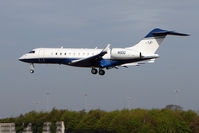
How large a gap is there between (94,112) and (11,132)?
14729mm

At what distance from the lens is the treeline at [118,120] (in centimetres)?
8406

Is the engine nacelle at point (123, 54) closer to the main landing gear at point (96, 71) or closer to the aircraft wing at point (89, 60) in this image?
the aircraft wing at point (89, 60)

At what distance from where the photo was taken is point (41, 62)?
60719 mm

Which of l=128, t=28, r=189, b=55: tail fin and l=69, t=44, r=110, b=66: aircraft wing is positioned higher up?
l=128, t=28, r=189, b=55: tail fin

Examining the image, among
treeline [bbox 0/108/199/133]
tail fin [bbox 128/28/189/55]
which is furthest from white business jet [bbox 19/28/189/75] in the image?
treeline [bbox 0/108/199/133]

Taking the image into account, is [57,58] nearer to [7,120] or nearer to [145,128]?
[145,128]

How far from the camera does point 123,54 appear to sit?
56.4m

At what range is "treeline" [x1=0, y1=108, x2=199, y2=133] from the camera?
84062 millimetres

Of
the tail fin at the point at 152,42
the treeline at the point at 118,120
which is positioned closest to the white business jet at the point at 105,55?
the tail fin at the point at 152,42

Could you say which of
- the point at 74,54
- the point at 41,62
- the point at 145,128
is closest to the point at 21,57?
the point at 41,62

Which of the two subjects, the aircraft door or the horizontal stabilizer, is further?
the aircraft door

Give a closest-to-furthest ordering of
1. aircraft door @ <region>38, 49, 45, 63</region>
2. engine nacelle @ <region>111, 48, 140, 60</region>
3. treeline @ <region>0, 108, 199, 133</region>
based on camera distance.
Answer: engine nacelle @ <region>111, 48, 140, 60</region> < aircraft door @ <region>38, 49, 45, 63</region> < treeline @ <region>0, 108, 199, 133</region>

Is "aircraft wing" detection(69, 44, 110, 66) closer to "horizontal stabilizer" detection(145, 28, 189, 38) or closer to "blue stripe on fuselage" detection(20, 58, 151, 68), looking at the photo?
"blue stripe on fuselage" detection(20, 58, 151, 68)

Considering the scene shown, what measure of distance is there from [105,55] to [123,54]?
2.72 metres
